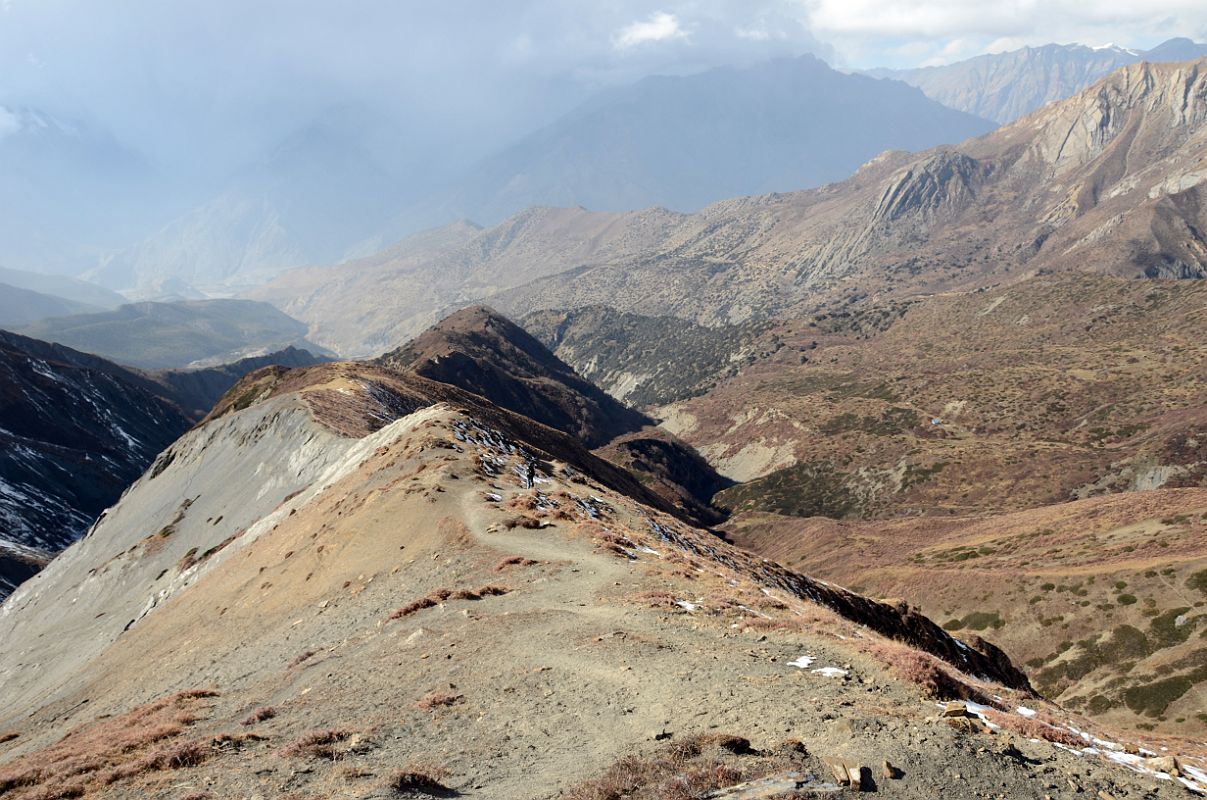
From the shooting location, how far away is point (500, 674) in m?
17.1

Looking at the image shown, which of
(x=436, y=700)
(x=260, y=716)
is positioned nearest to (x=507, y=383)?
(x=260, y=716)

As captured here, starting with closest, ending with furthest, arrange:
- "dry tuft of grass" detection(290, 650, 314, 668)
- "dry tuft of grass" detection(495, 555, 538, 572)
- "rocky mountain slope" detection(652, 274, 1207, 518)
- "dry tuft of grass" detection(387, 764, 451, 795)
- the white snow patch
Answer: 1. "dry tuft of grass" detection(387, 764, 451, 795)
2. the white snow patch
3. "dry tuft of grass" detection(290, 650, 314, 668)
4. "dry tuft of grass" detection(495, 555, 538, 572)
5. "rocky mountain slope" detection(652, 274, 1207, 518)

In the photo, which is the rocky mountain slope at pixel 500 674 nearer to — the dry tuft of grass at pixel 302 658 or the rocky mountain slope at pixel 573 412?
the dry tuft of grass at pixel 302 658

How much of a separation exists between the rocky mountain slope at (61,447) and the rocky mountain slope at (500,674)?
205ft

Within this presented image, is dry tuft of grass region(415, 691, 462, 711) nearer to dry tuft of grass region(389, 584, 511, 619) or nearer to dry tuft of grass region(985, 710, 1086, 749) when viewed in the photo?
dry tuft of grass region(389, 584, 511, 619)

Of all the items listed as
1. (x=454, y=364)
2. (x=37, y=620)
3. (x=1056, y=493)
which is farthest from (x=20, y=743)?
(x=454, y=364)

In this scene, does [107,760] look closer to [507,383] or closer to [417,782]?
[417,782]

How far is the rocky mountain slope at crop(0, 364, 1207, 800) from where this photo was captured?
11844 millimetres

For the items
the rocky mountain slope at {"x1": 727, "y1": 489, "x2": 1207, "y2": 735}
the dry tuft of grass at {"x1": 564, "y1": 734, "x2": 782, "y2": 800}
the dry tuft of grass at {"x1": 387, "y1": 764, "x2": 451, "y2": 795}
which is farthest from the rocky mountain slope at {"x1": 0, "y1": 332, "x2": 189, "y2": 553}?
the dry tuft of grass at {"x1": 564, "y1": 734, "x2": 782, "y2": 800}

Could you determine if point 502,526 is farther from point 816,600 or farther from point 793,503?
point 793,503

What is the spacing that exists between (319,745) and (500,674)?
14.6 feet

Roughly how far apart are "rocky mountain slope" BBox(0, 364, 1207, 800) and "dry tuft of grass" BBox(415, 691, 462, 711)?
7 centimetres

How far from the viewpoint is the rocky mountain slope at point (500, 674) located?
38.9 feet

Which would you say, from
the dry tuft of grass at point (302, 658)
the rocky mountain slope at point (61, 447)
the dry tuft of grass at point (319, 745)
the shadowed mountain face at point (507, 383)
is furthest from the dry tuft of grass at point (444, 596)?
the shadowed mountain face at point (507, 383)
